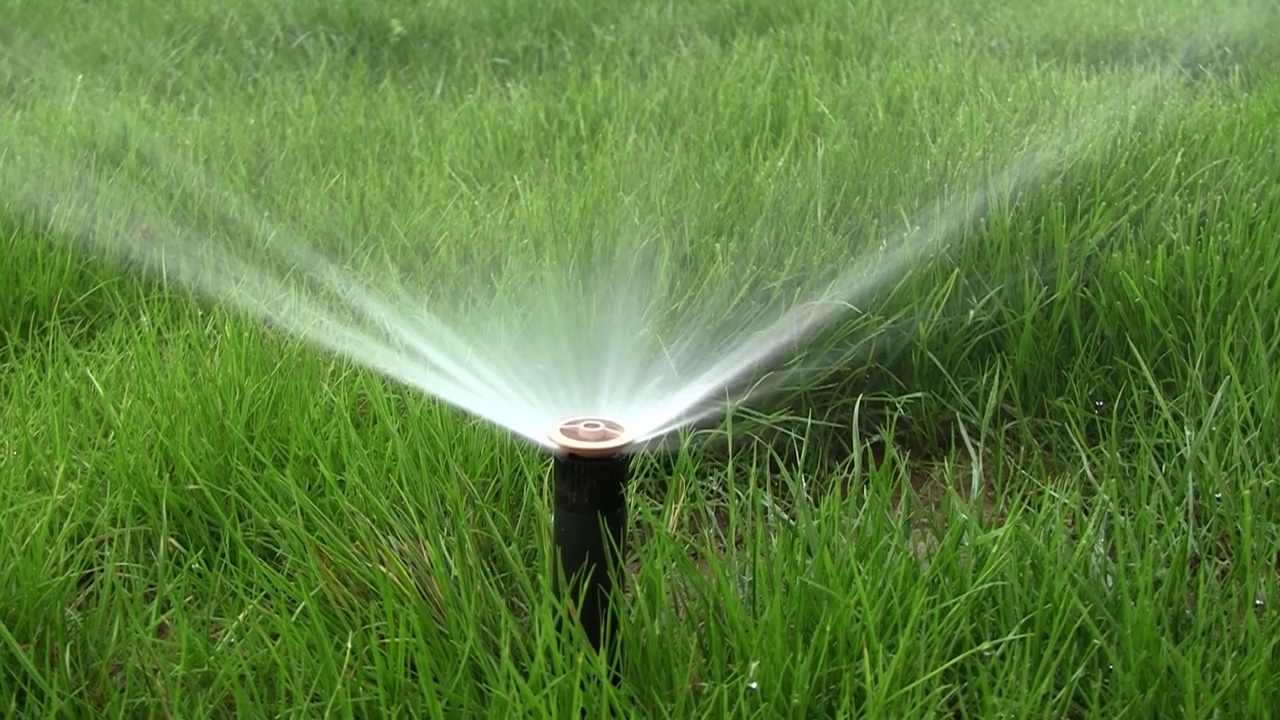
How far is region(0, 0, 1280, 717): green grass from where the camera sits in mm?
1053

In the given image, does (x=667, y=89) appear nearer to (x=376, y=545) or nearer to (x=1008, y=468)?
(x=1008, y=468)

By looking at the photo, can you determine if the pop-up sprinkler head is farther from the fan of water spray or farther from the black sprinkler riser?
the fan of water spray

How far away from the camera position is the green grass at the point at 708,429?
1.05m

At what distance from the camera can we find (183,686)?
1.11 m

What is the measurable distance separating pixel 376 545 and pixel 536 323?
0.46 m

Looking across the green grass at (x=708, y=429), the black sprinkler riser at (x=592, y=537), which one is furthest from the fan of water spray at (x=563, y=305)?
the black sprinkler riser at (x=592, y=537)

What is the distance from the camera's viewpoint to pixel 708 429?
58.3 inches

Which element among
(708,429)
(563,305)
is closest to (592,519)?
(708,429)

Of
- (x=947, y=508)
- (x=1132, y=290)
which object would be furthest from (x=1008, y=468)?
(x=1132, y=290)

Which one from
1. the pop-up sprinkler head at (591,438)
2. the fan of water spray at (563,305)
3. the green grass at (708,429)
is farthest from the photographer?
the fan of water spray at (563,305)

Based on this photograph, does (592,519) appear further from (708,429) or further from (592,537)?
(708,429)

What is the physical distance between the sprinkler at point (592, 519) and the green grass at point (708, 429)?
0.11 feet

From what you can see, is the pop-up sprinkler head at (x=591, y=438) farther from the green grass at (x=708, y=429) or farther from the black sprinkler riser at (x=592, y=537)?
the green grass at (x=708, y=429)

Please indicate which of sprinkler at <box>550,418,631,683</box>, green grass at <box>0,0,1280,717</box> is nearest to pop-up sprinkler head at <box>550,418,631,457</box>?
sprinkler at <box>550,418,631,683</box>
